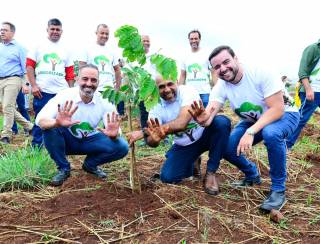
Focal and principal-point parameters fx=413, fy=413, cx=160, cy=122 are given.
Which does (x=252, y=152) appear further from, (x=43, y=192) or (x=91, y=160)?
(x=43, y=192)

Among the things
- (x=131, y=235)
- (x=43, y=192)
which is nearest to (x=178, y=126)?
(x=131, y=235)

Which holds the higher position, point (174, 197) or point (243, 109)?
point (243, 109)

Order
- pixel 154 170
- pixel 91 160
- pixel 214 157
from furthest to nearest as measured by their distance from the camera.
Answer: pixel 154 170, pixel 91 160, pixel 214 157

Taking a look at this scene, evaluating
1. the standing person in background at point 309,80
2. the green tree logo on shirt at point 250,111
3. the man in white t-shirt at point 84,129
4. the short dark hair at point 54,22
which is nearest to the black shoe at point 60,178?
the man in white t-shirt at point 84,129

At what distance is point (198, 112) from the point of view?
336 centimetres

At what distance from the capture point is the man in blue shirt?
20.4 ft

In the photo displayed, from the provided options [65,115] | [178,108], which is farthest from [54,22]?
[178,108]

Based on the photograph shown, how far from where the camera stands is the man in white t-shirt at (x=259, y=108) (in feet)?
10.9

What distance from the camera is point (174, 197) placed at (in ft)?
11.1

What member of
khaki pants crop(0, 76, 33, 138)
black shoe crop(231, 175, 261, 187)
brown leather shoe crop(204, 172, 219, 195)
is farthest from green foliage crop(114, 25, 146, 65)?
khaki pants crop(0, 76, 33, 138)

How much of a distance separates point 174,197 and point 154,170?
122 cm

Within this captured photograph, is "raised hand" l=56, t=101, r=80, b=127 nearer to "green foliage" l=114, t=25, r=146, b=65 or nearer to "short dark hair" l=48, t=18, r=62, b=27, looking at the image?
"green foliage" l=114, t=25, r=146, b=65

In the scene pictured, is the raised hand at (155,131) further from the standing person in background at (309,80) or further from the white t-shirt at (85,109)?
the standing person in background at (309,80)

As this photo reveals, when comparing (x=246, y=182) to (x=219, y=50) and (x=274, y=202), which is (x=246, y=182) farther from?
(x=219, y=50)
